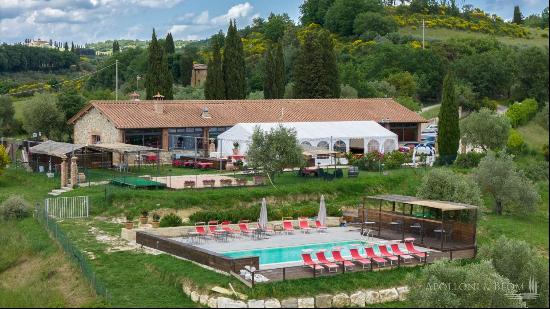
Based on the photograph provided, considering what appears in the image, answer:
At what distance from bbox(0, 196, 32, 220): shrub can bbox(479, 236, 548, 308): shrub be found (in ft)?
58.2

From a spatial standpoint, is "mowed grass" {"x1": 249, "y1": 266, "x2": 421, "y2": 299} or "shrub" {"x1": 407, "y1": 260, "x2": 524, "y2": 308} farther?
"mowed grass" {"x1": 249, "y1": 266, "x2": 421, "y2": 299}

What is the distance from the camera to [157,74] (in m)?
50.6

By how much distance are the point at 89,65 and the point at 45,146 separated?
101 metres

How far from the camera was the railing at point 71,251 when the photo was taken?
64.3 feet

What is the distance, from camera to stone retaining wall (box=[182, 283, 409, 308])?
18.7 m

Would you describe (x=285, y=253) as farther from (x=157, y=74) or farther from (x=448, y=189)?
(x=157, y=74)

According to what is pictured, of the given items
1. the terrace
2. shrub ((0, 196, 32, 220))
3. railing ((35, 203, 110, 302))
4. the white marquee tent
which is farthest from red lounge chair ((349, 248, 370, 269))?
the white marquee tent

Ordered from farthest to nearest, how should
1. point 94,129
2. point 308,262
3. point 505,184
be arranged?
point 94,129 < point 505,184 < point 308,262

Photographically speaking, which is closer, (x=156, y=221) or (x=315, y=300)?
(x=315, y=300)

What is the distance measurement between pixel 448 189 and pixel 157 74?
27.4 meters

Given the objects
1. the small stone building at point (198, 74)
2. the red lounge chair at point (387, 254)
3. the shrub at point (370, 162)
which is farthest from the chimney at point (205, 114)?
the small stone building at point (198, 74)

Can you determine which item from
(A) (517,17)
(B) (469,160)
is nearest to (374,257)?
(B) (469,160)

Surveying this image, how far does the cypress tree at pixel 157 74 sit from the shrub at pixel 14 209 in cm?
2226

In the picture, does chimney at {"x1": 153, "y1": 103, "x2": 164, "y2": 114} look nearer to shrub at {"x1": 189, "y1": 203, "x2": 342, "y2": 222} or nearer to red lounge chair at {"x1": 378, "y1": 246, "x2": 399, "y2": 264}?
shrub at {"x1": 189, "y1": 203, "x2": 342, "y2": 222}
